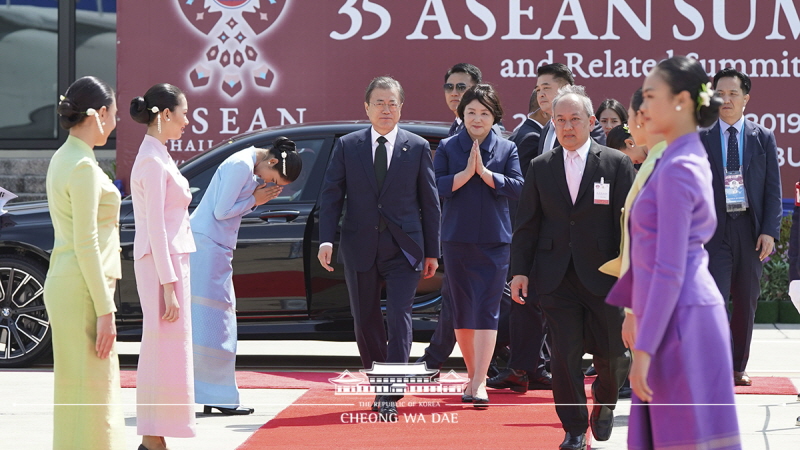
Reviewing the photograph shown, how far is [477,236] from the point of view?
7227 mm

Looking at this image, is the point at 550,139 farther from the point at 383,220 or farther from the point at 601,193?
the point at 601,193

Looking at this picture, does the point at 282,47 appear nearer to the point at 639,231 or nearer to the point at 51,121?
the point at 51,121

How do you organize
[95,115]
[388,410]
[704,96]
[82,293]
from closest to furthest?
[704,96] → [82,293] → [95,115] → [388,410]

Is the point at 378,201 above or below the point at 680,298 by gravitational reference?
above

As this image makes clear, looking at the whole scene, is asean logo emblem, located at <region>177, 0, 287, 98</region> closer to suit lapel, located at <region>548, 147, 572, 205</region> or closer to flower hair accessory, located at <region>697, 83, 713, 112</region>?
suit lapel, located at <region>548, 147, 572, 205</region>

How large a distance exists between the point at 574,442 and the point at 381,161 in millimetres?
2038

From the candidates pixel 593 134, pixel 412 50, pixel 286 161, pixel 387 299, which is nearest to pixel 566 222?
pixel 387 299

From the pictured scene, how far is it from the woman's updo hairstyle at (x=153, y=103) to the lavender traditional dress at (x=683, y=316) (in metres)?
2.70

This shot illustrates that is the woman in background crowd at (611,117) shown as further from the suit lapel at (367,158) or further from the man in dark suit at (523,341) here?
the suit lapel at (367,158)

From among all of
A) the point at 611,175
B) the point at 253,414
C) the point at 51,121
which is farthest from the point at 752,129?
the point at 51,121

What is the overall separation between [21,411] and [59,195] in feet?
8.95

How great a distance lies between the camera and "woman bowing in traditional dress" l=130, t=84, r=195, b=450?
18.0ft

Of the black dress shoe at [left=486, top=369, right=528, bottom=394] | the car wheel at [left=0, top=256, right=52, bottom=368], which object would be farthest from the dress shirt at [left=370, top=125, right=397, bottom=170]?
the car wheel at [left=0, top=256, right=52, bottom=368]

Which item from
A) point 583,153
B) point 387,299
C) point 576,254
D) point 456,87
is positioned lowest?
point 387,299
